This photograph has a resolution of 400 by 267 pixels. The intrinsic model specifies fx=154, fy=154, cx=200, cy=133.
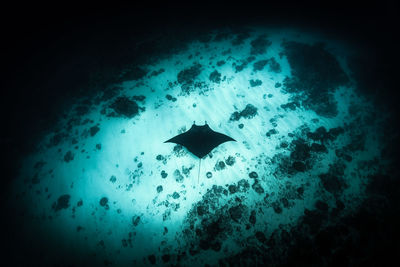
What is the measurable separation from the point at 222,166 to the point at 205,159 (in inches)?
30.0

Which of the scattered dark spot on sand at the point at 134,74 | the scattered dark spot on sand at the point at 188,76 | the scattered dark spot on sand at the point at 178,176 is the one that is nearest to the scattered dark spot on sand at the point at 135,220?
the scattered dark spot on sand at the point at 178,176

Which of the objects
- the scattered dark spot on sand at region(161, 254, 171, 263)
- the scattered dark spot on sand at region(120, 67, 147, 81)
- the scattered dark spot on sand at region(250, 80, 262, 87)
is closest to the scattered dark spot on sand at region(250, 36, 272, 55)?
the scattered dark spot on sand at region(250, 80, 262, 87)

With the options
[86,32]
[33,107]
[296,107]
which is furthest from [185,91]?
[33,107]

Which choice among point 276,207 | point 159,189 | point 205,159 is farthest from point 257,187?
point 159,189

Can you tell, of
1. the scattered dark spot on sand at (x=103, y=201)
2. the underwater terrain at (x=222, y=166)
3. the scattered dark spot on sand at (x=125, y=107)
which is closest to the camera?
the underwater terrain at (x=222, y=166)

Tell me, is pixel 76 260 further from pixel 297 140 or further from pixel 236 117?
pixel 297 140

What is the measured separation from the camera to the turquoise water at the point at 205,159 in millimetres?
5316

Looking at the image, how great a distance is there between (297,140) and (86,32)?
499 inches

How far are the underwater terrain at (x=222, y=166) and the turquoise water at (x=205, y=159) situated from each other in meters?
0.04

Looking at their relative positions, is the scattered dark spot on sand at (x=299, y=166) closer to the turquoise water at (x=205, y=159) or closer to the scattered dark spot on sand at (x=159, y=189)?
the turquoise water at (x=205, y=159)

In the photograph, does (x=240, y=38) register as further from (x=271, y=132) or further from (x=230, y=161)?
(x=230, y=161)

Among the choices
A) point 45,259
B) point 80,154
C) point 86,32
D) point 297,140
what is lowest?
point 45,259

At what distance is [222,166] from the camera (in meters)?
6.25

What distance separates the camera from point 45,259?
533 centimetres
